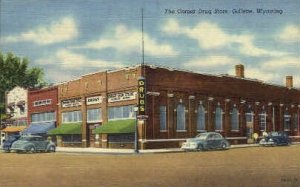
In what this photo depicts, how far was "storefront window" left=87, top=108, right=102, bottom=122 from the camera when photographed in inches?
1074

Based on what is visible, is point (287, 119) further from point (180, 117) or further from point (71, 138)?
point (71, 138)

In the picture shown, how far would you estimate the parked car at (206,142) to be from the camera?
23.5m

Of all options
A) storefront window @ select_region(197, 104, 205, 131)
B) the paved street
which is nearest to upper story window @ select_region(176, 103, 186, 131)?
storefront window @ select_region(197, 104, 205, 131)

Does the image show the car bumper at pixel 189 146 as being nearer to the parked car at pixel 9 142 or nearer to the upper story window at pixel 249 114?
the upper story window at pixel 249 114

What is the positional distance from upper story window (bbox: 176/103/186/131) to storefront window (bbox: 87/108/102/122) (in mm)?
4356

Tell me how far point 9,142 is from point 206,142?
35.7 feet

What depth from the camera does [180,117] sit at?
83.9ft

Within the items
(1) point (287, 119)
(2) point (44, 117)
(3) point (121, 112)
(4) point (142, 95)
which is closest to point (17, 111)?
(2) point (44, 117)

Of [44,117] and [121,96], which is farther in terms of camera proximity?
[44,117]

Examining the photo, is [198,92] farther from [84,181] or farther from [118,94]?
[84,181]

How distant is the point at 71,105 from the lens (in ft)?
90.6

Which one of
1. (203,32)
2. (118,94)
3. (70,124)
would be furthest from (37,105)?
(203,32)

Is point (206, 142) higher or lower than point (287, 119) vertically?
lower

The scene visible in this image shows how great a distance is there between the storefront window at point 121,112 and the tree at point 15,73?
3.96 meters
